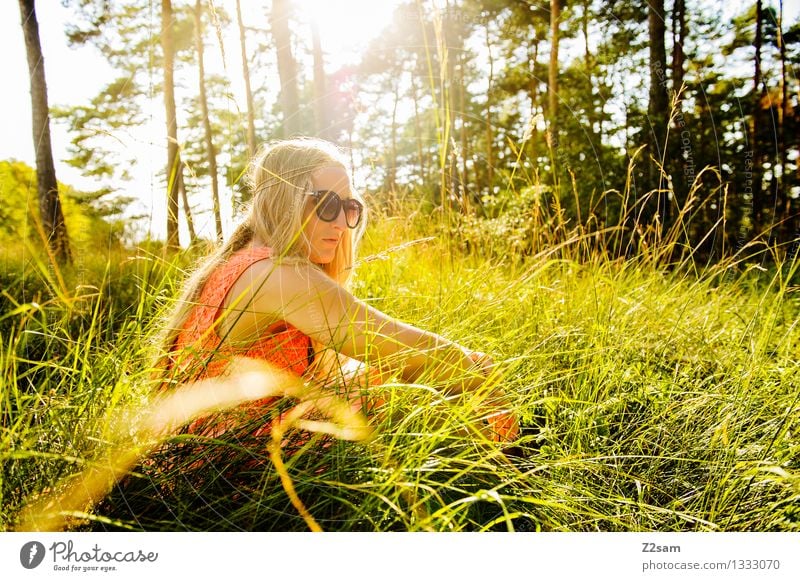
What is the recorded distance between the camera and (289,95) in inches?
82.4

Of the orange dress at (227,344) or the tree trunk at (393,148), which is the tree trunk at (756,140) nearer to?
the tree trunk at (393,148)

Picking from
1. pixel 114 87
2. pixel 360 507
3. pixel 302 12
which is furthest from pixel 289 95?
pixel 360 507

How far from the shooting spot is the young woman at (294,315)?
45.3 inches

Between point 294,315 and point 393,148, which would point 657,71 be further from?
point 294,315

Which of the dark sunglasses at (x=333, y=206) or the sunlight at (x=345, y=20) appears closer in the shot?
the dark sunglasses at (x=333, y=206)

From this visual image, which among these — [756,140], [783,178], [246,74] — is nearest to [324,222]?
[246,74]

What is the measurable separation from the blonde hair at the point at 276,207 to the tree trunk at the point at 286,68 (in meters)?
0.34

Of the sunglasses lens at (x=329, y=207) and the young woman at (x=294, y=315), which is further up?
the sunglasses lens at (x=329, y=207)

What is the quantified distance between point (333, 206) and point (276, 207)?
156 mm
